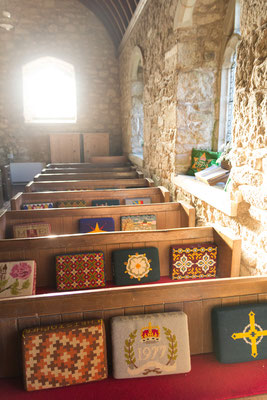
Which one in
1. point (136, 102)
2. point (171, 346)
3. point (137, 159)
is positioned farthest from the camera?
point (136, 102)

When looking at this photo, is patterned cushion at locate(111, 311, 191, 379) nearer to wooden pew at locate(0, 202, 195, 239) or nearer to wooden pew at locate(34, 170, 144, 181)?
wooden pew at locate(0, 202, 195, 239)

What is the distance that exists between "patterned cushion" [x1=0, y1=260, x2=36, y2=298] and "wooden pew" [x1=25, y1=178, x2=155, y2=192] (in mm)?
2048

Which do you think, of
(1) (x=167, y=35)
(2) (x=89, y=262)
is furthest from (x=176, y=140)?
(2) (x=89, y=262)

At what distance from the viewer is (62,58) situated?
749 cm

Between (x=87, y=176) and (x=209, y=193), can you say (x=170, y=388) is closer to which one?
(x=209, y=193)

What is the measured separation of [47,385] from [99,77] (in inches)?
291

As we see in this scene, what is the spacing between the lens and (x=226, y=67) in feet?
10.9

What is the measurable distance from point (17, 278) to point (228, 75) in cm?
281

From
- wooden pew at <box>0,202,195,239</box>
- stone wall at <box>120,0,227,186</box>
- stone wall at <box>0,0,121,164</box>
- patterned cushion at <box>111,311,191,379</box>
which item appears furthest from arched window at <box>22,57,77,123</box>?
patterned cushion at <box>111,311,191,379</box>

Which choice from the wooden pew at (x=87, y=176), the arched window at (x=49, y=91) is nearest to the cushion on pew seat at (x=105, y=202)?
the wooden pew at (x=87, y=176)

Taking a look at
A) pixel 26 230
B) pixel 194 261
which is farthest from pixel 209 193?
pixel 26 230

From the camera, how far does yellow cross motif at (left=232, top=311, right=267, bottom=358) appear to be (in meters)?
1.50

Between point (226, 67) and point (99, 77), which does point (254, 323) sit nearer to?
point (226, 67)

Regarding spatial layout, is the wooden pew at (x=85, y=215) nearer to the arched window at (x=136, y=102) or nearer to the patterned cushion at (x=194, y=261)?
the patterned cushion at (x=194, y=261)
